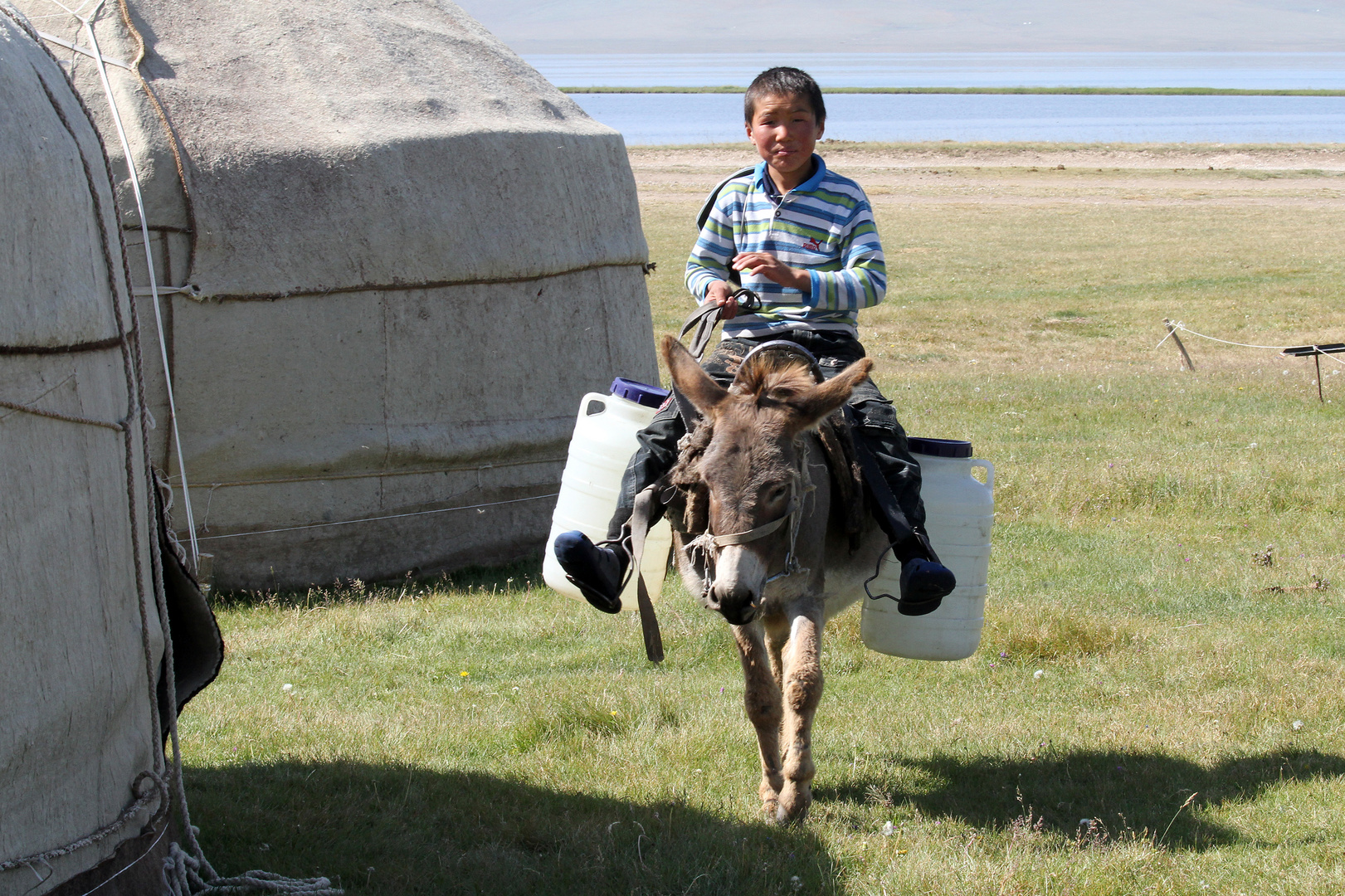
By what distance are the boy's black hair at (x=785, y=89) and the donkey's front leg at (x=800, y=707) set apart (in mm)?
1708

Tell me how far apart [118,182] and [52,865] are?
4123mm

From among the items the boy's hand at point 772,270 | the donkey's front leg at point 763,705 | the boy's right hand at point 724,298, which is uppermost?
the boy's hand at point 772,270

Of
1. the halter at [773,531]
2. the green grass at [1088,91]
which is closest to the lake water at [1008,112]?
the green grass at [1088,91]

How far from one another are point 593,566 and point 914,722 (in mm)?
1686

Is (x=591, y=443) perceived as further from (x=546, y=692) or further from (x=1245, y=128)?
(x=1245, y=128)

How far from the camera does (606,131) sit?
8148 mm

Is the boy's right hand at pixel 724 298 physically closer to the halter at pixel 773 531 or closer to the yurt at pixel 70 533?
the halter at pixel 773 531

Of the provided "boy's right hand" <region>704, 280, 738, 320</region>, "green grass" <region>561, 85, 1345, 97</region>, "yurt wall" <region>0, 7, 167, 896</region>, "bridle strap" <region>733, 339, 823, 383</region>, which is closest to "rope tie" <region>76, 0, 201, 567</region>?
"yurt wall" <region>0, 7, 167, 896</region>

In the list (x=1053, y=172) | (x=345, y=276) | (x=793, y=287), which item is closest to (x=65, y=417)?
(x=793, y=287)

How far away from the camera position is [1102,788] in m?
4.31

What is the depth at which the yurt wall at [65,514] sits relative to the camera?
277 cm

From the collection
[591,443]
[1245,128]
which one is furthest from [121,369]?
[1245,128]

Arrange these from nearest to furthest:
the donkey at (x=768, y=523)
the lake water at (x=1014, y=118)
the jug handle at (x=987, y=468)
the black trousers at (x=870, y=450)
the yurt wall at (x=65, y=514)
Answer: the yurt wall at (x=65, y=514)
the donkey at (x=768, y=523)
the black trousers at (x=870, y=450)
the jug handle at (x=987, y=468)
the lake water at (x=1014, y=118)

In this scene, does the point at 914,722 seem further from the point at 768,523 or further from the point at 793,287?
the point at 793,287
